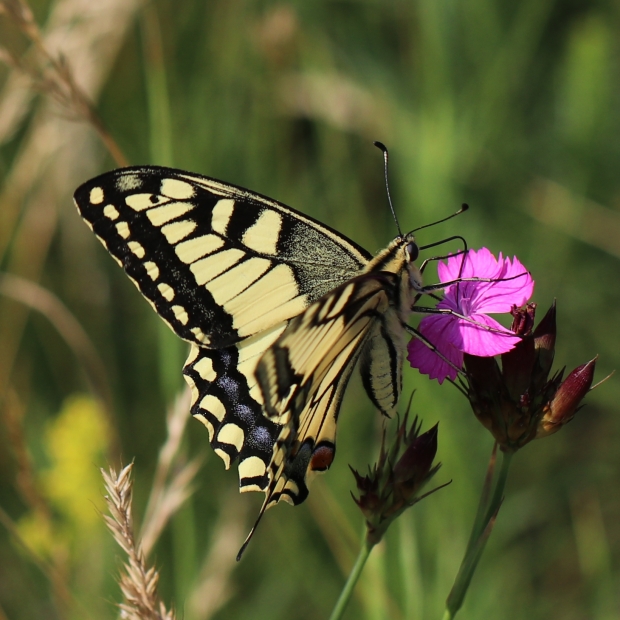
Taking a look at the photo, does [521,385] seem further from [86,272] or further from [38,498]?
[86,272]

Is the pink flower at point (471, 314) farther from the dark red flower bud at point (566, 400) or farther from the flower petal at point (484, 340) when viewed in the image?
the dark red flower bud at point (566, 400)

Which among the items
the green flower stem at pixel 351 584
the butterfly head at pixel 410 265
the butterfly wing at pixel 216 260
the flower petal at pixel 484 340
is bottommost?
the green flower stem at pixel 351 584

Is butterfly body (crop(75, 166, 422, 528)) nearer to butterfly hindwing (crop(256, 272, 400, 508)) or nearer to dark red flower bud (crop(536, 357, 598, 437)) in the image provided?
butterfly hindwing (crop(256, 272, 400, 508))

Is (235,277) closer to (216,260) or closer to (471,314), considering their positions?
(216,260)

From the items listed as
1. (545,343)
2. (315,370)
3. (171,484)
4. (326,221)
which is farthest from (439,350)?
(326,221)

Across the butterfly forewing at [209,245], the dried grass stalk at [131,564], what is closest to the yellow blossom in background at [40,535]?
the butterfly forewing at [209,245]

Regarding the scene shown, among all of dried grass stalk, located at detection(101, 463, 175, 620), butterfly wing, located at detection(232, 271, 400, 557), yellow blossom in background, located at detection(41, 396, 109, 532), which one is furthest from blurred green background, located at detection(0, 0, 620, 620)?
dried grass stalk, located at detection(101, 463, 175, 620)

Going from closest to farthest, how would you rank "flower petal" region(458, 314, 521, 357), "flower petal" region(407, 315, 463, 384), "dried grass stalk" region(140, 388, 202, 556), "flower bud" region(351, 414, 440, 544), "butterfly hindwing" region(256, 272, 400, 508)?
"butterfly hindwing" region(256, 272, 400, 508), "flower bud" region(351, 414, 440, 544), "flower petal" region(458, 314, 521, 357), "flower petal" region(407, 315, 463, 384), "dried grass stalk" region(140, 388, 202, 556)
